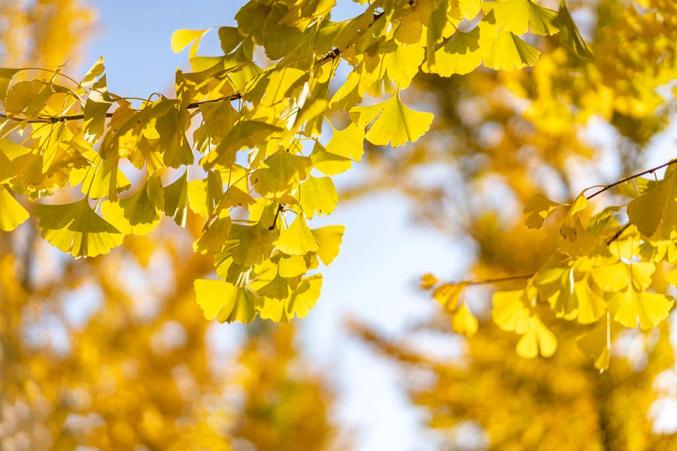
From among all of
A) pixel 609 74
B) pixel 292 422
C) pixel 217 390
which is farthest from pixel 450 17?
pixel 292 422

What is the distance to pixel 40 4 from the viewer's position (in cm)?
455

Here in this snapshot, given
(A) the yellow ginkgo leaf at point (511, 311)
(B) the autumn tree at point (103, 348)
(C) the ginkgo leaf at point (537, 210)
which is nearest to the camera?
(C) the ginkgo leaf at point (537, 210)

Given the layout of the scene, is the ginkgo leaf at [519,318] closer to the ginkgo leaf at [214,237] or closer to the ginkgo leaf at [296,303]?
the ginkgo leaf at [296,303]

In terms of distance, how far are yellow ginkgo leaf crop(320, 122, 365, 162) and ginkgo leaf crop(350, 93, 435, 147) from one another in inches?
0.8

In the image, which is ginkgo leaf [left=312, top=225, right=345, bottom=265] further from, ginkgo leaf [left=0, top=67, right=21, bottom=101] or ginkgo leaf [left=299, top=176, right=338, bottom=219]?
ginkgo leaf [left=0, top=67, right=21, bottom=101]

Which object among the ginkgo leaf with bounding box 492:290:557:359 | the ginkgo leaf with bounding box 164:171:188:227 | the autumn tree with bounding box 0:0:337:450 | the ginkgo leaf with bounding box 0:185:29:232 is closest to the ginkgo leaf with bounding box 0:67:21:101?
the ginkgo leaf with bounding box 0:185:29:232

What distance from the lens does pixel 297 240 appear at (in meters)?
0.78

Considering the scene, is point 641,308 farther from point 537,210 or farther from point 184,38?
point 184,38

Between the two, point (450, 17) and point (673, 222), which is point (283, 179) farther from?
point (673, 222)

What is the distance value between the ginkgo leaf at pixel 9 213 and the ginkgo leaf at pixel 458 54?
560mm

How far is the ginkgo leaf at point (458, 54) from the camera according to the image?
74cm

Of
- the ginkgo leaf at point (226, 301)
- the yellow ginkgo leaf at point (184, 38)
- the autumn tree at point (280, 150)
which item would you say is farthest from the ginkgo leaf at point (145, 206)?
the yellow ginkgo leaf at point (184, 38)

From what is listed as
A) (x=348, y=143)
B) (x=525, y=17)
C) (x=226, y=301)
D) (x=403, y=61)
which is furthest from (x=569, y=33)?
(x=226, y=301)

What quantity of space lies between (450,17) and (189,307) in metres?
3.75
